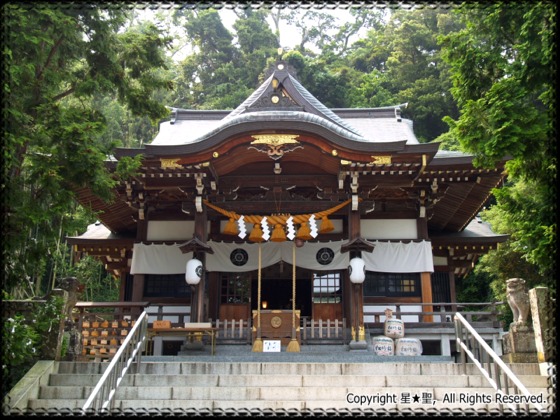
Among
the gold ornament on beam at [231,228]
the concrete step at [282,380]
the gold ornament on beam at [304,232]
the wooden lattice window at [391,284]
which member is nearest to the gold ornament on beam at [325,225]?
the gold ornament on beam at [304,232]

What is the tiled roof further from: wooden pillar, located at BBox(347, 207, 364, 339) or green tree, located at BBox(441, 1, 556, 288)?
green tree, located at BBox(441, 1, 556, 288)

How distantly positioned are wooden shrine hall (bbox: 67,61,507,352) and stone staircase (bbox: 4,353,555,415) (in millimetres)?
3103

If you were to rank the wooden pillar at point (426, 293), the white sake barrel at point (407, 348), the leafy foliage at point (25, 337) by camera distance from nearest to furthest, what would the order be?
the leafy foliage at point (25, 337) < the white sake barrel at point (407, 348) < the wooden pillar at point (426, 293)

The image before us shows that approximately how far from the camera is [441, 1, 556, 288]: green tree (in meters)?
7.00

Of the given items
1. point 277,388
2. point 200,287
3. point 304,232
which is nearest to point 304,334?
point 304,232

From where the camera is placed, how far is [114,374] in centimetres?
715

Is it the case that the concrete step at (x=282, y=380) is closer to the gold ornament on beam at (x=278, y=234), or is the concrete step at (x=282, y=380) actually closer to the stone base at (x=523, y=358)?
the stone base at (x=523, y=358)

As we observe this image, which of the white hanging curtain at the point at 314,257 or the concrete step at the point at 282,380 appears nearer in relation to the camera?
the concrete step at the point at 282,380

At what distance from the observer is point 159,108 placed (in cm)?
1016

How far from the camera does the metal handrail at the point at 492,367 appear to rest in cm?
617

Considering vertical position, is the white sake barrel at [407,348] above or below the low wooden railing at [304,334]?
below

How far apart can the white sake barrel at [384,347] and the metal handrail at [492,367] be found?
1.87 metres

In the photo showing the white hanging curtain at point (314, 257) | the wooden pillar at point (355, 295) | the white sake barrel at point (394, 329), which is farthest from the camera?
the white hanging curtain at point (314, 257)

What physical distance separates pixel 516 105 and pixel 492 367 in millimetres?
3523
